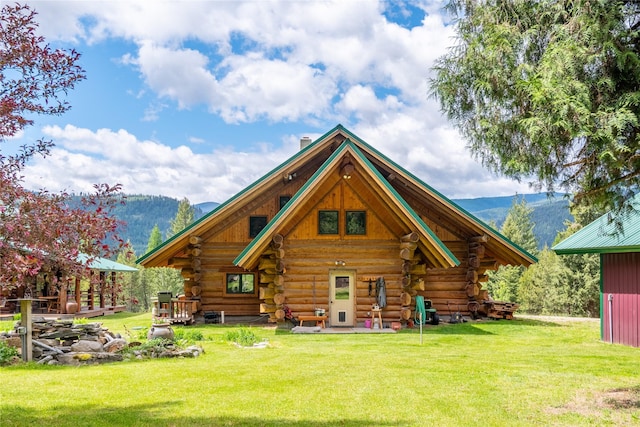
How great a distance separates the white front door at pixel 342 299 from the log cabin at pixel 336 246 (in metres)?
0.04

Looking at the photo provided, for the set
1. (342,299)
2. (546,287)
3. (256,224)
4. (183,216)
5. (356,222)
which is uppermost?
(183,216)

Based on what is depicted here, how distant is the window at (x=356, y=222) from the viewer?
70.9 feet

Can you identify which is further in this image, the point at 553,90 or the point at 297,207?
the point at 297,207

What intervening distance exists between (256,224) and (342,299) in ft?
17.8

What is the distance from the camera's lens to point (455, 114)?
8.81 metres

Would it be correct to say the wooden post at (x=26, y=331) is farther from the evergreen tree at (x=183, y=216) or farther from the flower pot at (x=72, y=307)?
the evergreen tree at (x=183, y=216)

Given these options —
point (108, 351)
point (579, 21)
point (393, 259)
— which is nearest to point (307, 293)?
point (393, 259)

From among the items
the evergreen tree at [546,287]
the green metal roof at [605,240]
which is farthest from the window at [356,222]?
the evergreen tree at [546,287]

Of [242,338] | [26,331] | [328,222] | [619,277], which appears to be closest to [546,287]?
[328,222]

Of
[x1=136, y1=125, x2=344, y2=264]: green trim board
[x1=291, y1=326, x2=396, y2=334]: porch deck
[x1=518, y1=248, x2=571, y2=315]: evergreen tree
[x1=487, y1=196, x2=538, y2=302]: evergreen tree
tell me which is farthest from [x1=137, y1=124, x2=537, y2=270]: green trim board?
[x1=487, y1=196, x2=538, y2=302]: evergreen tree

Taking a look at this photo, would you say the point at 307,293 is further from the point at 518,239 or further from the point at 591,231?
the point at 518,239

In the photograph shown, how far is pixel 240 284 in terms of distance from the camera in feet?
80.9

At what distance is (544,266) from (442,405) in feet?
179

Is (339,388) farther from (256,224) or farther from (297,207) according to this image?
(256,224)
